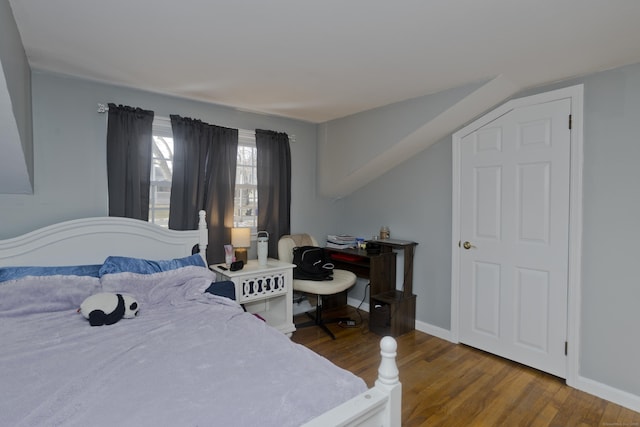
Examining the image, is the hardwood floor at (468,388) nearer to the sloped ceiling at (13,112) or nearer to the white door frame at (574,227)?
the white door frame at (574,227)

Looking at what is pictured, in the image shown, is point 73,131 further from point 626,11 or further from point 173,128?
point 626,11

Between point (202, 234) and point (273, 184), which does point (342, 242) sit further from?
point (202, 234)

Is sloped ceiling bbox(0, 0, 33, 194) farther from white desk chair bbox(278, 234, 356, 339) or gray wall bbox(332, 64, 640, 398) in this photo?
gray wall bbox(332, 64, 640, 398)

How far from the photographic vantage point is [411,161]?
3.45 meters

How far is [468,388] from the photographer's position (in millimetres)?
2336

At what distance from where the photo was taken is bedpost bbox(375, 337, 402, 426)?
1.21 meters

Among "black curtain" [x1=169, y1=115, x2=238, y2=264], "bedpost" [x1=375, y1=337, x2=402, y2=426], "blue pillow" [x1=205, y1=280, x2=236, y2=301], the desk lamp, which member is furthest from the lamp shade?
"bedpost" [x1=375, y1=337, x2=402, y2=426]

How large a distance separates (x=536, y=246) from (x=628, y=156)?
815 mm

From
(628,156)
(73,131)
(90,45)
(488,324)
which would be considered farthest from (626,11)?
(73,131)

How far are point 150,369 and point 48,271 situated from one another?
138 cm

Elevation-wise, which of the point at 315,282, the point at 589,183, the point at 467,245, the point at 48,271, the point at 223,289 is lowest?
the point at 315,282

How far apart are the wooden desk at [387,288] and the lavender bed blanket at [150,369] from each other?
162 centimetres

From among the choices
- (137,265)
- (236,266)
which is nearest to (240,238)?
(236,266)

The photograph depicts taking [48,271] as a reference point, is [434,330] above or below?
below
